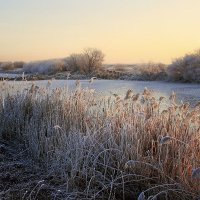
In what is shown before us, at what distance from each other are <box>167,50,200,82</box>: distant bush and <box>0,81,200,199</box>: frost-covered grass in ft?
37.5

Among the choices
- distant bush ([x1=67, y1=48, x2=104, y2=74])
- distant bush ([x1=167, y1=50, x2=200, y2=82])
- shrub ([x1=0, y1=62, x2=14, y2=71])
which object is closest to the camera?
distant bush ([x1=167, y1=50, x2=200, y2=82])

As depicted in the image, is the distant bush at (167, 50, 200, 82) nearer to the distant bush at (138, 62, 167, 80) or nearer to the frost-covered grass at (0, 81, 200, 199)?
the distant bush at (138, 62, 167, 80)

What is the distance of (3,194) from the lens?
3699 mm

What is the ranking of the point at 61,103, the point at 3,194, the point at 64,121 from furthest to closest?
the point at 61,103 < the point at 64,121 < the point at 3,194

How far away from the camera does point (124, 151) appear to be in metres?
4.00

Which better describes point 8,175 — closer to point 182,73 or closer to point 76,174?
point 76,174

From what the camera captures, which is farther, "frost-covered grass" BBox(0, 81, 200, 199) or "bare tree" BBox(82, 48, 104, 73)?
"bare tree" BBox(82, 48, 104, 73)

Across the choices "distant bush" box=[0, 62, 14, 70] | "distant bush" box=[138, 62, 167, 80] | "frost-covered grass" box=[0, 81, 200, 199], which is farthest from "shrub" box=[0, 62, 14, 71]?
"frost-covered grass" box=[0, 81, 200, 199]

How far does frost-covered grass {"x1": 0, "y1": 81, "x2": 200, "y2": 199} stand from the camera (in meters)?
3.62

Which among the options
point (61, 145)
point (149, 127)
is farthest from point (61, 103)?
point (149, 127)

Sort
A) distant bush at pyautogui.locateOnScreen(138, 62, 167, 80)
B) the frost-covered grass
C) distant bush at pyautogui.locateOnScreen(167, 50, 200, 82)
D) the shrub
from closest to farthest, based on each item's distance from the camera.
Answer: the frost-covered grass < distant bush at pyautogui.locateOnScreen(167, 50, 200, 82) < distant bush at pyautogui.locateOnScreen(138, 62, 167, 80) < the shrub

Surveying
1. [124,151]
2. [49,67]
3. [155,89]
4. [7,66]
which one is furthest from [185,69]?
[7,66]

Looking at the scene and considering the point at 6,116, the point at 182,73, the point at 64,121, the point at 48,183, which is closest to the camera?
the point at 48,183

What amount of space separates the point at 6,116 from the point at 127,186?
3386 millimetres
